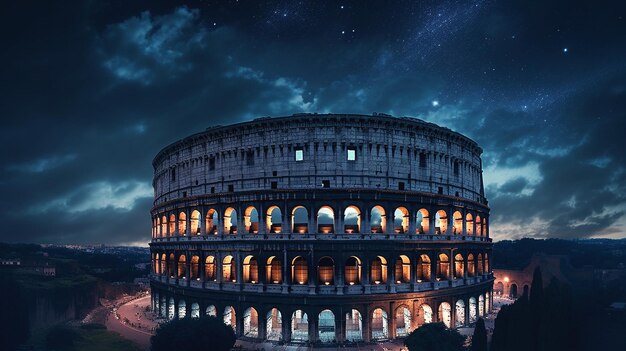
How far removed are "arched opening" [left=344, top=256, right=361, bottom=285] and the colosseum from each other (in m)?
0.08

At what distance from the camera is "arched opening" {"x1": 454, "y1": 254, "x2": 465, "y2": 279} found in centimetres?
3894

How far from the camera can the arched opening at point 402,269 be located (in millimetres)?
34875

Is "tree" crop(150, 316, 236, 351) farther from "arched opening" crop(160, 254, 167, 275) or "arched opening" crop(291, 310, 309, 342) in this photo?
"arched opening" crop(160, 254, 167, 275)

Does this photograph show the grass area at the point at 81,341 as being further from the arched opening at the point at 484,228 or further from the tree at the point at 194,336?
the arched opening at the point at 484,228

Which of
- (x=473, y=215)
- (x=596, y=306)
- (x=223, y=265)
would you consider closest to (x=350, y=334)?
(x=223, y=265)

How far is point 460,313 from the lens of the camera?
125ft

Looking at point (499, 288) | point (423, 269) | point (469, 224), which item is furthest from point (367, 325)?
point (499, 288)

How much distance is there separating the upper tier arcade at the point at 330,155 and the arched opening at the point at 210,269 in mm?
6389

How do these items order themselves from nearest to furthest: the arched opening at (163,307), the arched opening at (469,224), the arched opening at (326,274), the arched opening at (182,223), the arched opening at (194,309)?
the arched opening at (326,274)
the arched opening at (194,309)
the arched opening at (469,224)
the arched opening at (182,223)
the arched opening at (163,307)

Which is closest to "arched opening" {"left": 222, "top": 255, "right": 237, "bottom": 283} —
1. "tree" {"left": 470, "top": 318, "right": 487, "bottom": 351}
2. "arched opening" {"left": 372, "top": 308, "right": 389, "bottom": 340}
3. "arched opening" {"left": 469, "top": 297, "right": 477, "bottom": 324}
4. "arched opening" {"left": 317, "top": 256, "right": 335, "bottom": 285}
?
"arched opening" {"left": 317, "top": 256, "right": 335, "bottom": 285}

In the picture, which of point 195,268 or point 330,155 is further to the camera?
point 195,268

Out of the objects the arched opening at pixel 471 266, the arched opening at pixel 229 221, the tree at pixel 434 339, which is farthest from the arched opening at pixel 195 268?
the arched opening at pixel 471 266

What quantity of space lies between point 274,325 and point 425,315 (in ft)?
44.6

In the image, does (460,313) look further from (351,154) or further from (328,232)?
(351,154)
